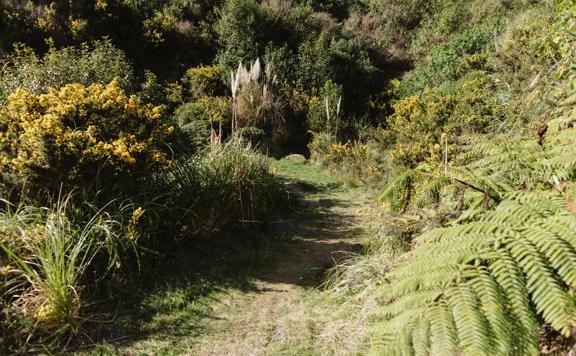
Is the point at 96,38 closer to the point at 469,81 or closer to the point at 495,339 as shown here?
the point at 469,81

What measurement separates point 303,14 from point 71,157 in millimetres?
11400

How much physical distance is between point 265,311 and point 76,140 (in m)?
2.28

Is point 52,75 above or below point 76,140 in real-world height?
above

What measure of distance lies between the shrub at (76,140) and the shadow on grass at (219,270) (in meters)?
1.04

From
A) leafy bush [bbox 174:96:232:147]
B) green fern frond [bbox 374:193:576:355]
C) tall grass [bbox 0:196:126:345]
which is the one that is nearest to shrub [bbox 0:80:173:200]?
tall grass [bbox 0:196:126:345]

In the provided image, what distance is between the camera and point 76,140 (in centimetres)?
403

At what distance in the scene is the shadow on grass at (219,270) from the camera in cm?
375

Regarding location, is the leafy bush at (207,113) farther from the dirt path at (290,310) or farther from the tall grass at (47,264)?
the tall grass at (47,264)

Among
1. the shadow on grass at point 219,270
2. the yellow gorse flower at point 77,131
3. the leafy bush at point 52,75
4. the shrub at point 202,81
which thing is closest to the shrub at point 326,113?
the shrub at point 202,81

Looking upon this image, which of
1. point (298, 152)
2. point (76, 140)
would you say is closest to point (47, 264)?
point (76, 140)

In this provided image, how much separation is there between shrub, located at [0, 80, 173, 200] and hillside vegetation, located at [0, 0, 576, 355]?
2 centimetres

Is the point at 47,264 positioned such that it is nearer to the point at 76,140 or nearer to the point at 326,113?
the point at 76,140

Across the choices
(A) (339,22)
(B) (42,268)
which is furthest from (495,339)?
(A) (339,22)

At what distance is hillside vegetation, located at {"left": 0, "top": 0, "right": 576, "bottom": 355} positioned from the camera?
1.50 metres
